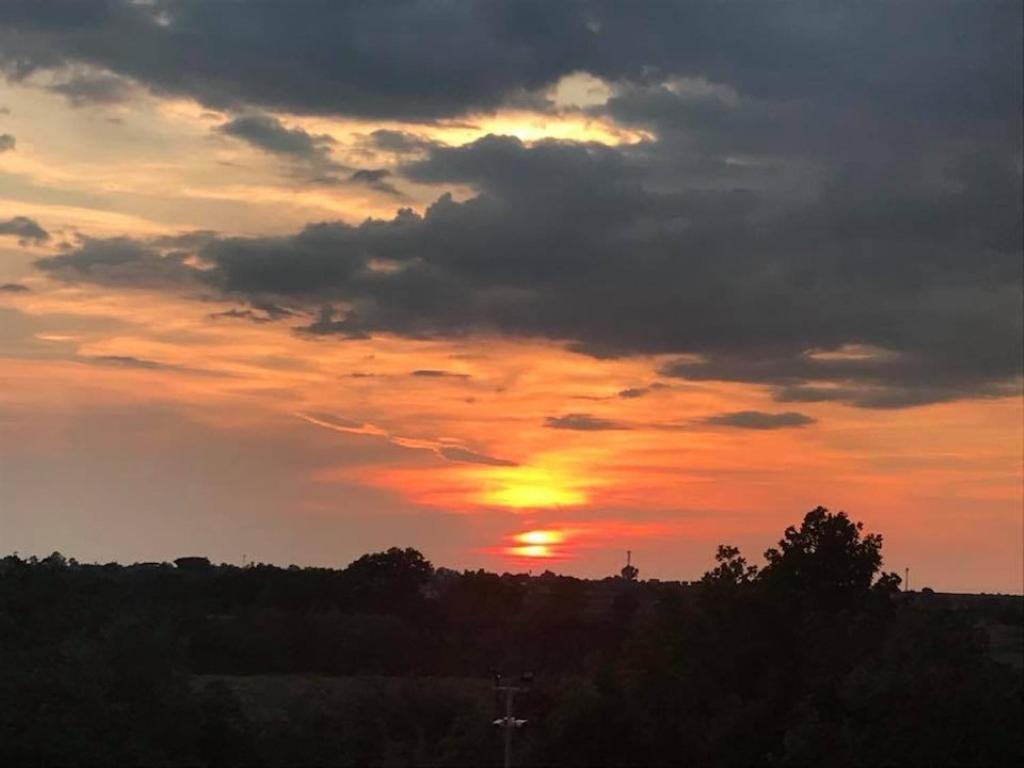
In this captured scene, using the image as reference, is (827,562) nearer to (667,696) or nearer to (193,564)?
(667,696)

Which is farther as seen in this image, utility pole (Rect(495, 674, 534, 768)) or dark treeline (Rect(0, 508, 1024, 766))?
utility pole (Rect(495, 674, 534, 768))

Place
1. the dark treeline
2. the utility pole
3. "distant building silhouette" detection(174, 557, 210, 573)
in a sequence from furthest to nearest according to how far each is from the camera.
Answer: "distant building silhouette" detection(174, 557, 210, 573) → the utility pole → the dark treeline

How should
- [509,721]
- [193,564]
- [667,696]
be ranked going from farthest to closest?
1. [193,564]
2. [667,696]
3. [509,721]

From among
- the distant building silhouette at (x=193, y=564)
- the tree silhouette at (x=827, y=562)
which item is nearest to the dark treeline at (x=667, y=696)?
the tree silhouette at (x=827, y=562)

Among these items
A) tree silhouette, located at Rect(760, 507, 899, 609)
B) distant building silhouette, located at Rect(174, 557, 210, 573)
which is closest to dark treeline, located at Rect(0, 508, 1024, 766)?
tree silhouette, located at Rect(760, 507, 899, 609)

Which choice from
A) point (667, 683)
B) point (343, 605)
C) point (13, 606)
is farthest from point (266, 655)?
point (667, 683)

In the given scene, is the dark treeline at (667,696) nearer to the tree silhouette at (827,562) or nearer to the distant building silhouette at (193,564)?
the tree silhouette at (827,562)

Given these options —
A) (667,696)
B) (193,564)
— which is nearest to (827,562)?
(667,696)

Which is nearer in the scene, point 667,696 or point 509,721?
point 509,721

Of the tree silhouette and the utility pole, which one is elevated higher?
the tree silhouette

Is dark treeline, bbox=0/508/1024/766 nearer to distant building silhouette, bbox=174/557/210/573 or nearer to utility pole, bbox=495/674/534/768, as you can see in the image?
utility pole, bbox=495/674/534/768

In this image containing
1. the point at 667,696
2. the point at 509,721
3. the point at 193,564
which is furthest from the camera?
the point at 193,564

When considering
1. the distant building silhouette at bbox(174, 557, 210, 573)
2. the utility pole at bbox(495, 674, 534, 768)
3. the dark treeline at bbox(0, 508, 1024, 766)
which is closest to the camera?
the dark treeline at bbox(0, 508, 1024, 766)

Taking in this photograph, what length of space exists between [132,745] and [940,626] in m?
30.2
